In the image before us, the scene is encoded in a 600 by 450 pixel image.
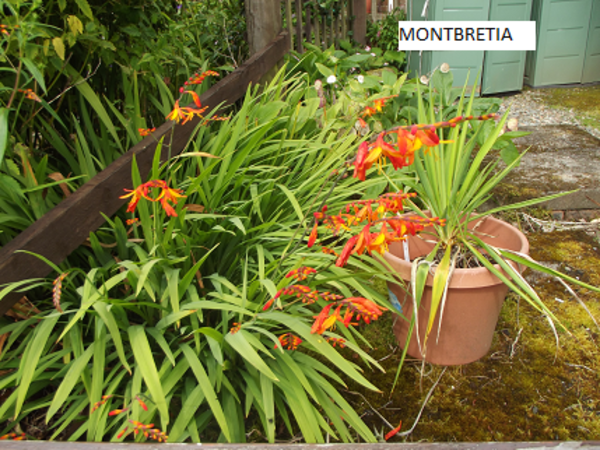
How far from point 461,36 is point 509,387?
229cm

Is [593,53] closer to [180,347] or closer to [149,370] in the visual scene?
[180,347]

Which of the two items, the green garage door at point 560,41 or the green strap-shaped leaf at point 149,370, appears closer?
the green strap-shaped leaf at point 149,370

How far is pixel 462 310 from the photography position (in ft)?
4.66

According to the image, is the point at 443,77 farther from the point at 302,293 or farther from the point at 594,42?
the point at 594,42

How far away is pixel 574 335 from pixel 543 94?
4.00m

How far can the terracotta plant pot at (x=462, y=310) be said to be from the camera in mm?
1348

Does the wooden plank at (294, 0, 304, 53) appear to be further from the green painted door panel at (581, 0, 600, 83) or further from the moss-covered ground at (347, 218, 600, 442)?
the green painted door panel at (581, 0, 600, 83)

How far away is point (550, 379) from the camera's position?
56.7 inches

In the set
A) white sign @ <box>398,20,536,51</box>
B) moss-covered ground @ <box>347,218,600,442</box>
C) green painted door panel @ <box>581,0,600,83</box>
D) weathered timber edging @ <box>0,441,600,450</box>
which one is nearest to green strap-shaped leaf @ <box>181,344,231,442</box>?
weathered timber edging @ <box>0,441,600,450</box>

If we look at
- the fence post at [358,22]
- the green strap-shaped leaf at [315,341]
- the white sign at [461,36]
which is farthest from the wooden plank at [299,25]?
the green strap-shaped leaf at [315,341]

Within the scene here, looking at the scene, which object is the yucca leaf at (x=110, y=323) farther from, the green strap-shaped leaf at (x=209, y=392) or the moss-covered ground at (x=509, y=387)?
the moss-covered ground at (x=509, y=387)

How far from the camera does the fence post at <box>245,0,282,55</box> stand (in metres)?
2.66

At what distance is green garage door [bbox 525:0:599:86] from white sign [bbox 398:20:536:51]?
2193 millimetres

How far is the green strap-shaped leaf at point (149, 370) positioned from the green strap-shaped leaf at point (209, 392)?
0.09 metres
